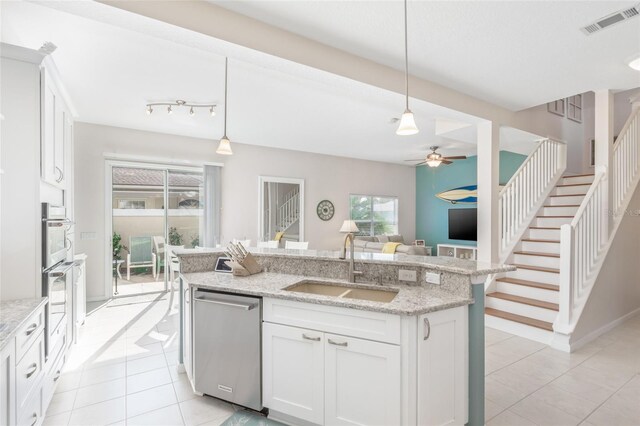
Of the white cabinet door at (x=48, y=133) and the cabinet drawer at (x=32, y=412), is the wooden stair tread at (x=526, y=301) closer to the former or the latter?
the cabinet drawer at (x=32, y=412)

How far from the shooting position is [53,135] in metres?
2.61

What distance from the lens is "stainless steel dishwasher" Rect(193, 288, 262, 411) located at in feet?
6.99

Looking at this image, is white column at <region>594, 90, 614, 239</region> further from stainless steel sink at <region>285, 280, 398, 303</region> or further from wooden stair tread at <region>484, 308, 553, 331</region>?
stainless steel sink at <region>285, 280, 398, 303</region>

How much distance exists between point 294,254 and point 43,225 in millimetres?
1760

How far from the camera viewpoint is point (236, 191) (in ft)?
21.0

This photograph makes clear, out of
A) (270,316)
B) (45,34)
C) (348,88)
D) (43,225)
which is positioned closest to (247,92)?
(348,88)

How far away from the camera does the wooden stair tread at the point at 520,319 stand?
11.6 ft

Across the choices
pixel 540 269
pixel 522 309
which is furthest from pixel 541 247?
pixel 522 309

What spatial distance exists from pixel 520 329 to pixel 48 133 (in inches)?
192

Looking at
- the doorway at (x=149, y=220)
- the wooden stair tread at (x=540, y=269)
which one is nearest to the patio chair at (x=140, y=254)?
the doorway at (x=149, y=220)

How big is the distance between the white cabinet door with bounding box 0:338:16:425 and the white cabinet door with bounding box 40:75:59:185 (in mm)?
1191

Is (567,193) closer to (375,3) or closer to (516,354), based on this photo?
(516,354)

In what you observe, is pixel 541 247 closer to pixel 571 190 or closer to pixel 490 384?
pixel 571 190

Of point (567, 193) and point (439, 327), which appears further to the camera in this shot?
point (567, 193)
